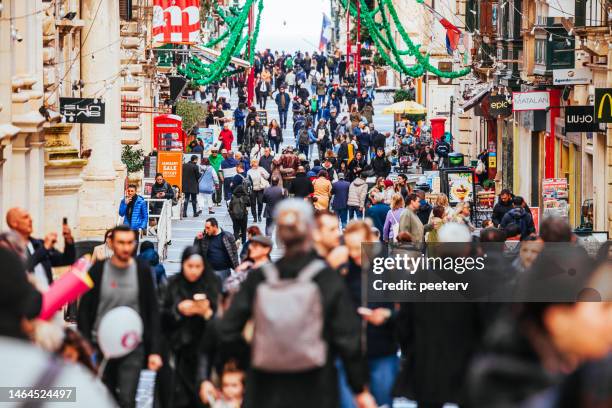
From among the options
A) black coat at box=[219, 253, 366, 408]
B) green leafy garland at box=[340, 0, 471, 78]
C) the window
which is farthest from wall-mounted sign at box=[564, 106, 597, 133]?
black coat at box=[219, 253, 366, 408]

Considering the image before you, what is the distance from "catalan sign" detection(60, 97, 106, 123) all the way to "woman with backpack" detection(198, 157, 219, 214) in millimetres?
11609

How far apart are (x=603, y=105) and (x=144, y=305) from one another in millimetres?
16376

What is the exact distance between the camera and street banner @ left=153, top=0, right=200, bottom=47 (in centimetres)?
4297

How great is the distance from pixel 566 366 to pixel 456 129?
52358 millimetres

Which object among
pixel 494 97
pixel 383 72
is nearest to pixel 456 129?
pixel 494 97

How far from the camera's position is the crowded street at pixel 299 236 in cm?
822

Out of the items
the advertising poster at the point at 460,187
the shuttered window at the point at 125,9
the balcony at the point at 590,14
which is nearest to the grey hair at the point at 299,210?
the balcony at the point at 590,14

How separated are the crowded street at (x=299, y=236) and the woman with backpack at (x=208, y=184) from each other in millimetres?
67

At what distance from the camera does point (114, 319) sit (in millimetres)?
11164

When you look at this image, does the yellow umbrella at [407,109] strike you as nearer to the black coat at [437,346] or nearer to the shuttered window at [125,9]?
the shuttered window at [125,9]

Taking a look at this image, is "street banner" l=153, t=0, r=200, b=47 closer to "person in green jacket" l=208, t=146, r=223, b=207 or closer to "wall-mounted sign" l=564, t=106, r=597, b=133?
"person in green jacket" l=208, t=146, r=223, b=207

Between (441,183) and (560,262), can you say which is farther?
(441,183)

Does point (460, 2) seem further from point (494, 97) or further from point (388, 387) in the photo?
point (388, 387)

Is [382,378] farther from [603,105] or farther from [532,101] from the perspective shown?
[532,101]
